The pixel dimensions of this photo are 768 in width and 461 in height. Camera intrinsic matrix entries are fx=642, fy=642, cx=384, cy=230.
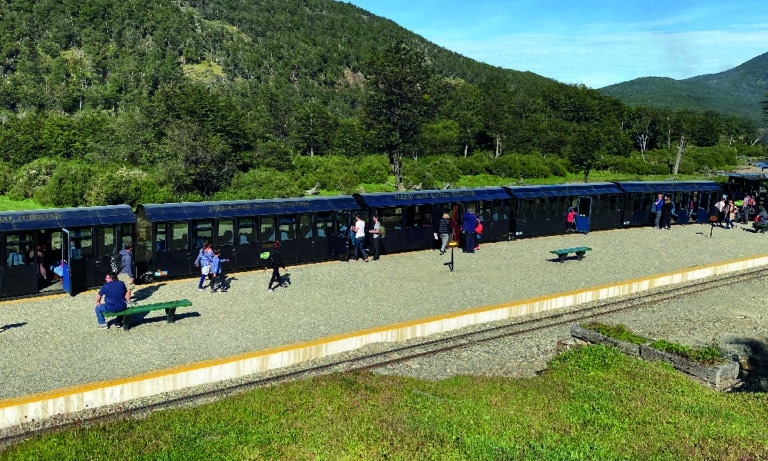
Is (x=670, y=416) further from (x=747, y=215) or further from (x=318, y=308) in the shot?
(x=747, y=215)

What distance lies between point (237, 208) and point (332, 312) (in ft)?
20.7

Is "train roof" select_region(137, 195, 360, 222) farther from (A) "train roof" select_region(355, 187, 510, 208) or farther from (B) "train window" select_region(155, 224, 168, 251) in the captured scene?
(A) "train roof" select_region(355, 187, 510, 208)

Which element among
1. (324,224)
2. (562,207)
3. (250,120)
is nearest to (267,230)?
(324,224)

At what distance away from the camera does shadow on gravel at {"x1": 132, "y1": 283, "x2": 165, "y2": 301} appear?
60.5ft

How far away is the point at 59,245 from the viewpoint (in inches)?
738

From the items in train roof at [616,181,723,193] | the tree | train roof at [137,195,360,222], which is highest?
the tree

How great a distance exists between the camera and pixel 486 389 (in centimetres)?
1159

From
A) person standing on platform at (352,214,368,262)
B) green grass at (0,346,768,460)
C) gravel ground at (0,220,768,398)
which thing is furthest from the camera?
Answer: person standing on platform at (352,214,368,262)

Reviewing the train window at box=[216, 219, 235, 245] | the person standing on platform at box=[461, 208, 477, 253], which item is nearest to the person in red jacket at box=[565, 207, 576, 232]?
the person standing on platform at box=[461, 208, 477, 253]

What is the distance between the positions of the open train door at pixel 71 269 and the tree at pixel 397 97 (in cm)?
4234

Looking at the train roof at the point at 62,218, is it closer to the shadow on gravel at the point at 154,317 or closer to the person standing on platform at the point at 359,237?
the shadow on gravel at the point at 154,317

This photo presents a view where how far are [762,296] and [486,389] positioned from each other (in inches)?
579

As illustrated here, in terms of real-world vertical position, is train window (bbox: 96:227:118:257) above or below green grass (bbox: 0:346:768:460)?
above

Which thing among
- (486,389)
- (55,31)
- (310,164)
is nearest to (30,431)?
(486,389)
